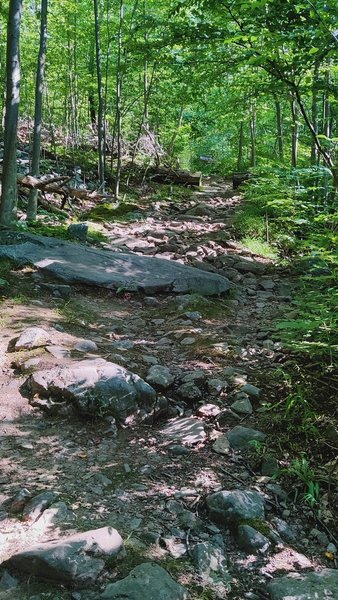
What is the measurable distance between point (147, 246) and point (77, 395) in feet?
20.2

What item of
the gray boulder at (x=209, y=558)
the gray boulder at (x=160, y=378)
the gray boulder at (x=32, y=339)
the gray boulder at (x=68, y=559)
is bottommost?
the gray boulder at (x=209, y=558)

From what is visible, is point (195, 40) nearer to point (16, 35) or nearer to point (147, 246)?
point (16, 35)

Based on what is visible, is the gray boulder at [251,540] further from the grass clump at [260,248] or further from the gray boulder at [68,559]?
the grass clump at [260,248]

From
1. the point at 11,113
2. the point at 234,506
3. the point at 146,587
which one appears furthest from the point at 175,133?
the point at 146,587

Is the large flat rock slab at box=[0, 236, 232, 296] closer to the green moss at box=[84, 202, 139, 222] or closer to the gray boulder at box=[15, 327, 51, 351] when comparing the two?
the gray boulder at box=[15, 327, 51, 351]

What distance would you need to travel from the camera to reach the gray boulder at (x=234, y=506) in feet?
8.78

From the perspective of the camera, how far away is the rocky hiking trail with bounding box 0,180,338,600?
2.18m

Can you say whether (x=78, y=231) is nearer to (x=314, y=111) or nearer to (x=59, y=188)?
(x=59, y=188)

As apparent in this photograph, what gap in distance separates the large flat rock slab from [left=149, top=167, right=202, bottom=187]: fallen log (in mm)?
10511

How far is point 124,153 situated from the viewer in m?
18.2

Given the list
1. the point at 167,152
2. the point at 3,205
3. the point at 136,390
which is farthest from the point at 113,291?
the point at 167,152

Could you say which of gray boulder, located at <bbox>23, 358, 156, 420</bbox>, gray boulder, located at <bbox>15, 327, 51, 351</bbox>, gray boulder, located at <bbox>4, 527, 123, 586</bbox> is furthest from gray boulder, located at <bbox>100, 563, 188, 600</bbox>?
gray boulder, located at <bbox>15, 327, 51, 351</bbox>

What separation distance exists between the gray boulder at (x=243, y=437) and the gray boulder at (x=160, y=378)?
0.80 metres

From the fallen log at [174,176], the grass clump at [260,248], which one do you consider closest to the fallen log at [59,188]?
the fallen log at [174,176]
